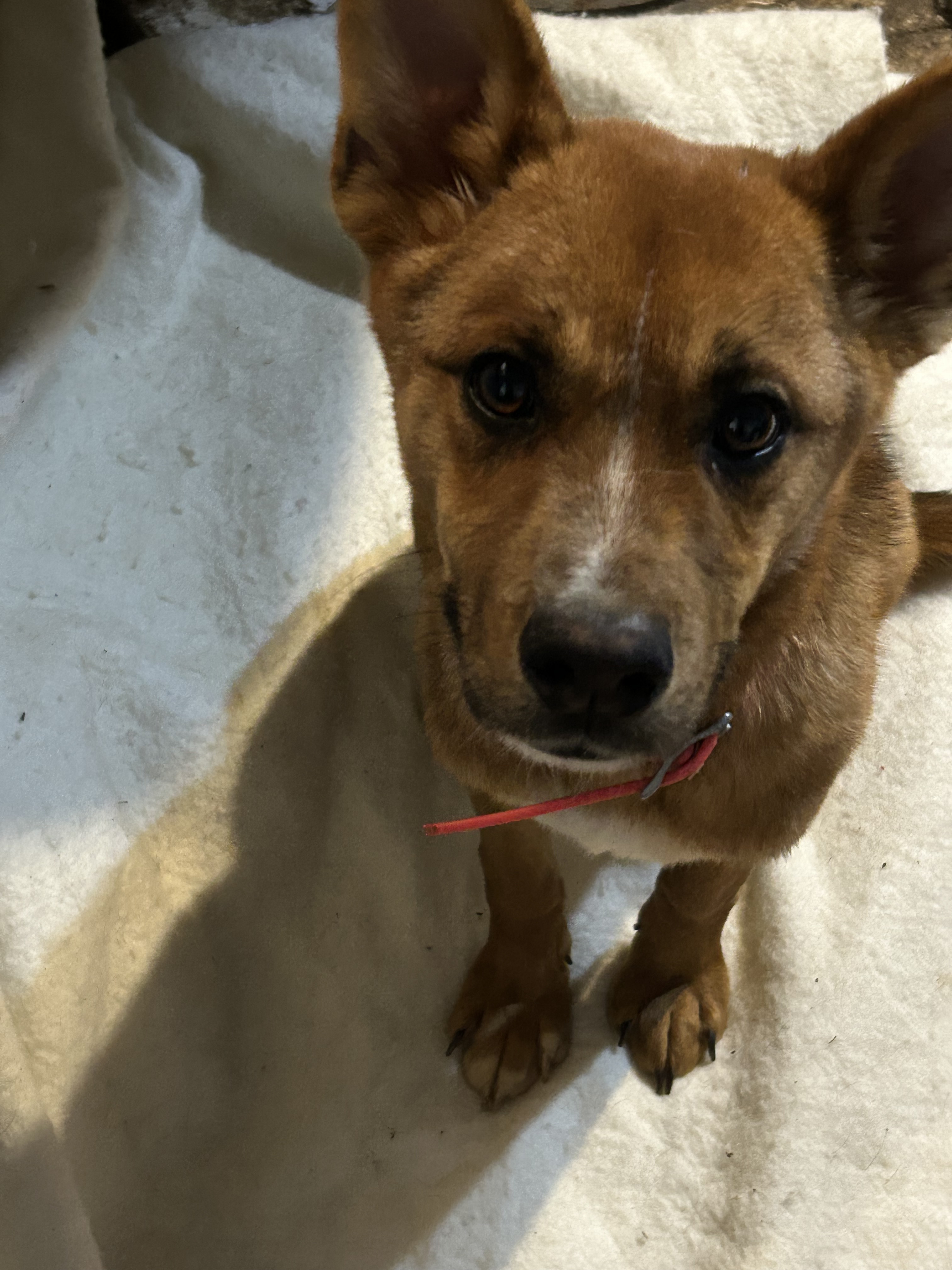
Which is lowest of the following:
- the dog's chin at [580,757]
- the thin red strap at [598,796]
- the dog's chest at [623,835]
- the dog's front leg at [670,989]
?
the dog's front leg at [670,989]

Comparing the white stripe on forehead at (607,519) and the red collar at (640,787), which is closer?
the white stripe on forehead at (607,519)

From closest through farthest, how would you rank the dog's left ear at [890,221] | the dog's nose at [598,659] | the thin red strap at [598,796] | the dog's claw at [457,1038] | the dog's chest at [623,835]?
the dog's nose at [598,659]
the dog's left ear at [890,221]
the thin red strap at [598,796]
the dog's chest at [623,835]
the dog's claw at [457,1038]

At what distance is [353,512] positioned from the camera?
8.67 ft

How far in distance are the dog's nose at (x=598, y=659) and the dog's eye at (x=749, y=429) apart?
29 cm

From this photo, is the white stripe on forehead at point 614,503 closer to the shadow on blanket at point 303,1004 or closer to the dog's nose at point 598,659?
the dog's nose at point 598,659

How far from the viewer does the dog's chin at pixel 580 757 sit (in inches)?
52.1

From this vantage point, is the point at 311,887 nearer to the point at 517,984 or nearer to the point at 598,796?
the point at 517,984

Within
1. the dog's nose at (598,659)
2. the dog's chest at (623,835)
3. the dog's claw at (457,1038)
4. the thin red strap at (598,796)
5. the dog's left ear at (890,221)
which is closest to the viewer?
the dog's nose at (598,659)

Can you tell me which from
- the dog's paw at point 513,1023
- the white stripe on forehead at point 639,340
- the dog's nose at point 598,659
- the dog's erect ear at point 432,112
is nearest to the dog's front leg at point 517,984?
the dog's paw at point 513,1023

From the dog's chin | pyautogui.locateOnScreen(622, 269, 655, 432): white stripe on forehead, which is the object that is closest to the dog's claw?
the dog's chin

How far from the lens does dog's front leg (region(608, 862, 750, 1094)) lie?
197 cm

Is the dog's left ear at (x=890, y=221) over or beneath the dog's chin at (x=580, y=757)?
over

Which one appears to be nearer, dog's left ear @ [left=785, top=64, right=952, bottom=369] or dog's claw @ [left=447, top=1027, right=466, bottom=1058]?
dog's left ear @ [left=785, top=64, right=952, bottom=369]

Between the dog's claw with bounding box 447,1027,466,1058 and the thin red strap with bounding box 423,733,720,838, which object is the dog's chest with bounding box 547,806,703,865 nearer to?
the thin red strap with bounding box 423,733,720,838
